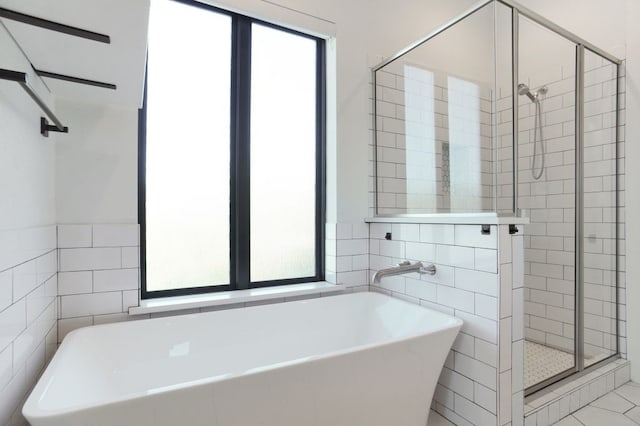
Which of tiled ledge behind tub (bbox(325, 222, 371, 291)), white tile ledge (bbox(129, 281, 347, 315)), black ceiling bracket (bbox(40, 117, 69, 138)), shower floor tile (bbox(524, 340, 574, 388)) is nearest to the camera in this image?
black ceiling bracket (bbox(40, 117, 69, 138))

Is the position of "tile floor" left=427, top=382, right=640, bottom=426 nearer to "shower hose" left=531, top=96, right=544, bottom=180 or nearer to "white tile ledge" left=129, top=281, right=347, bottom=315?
"white tile ledge" left=129, top=281, right=347, bottom=315

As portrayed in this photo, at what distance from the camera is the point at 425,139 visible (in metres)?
2.41

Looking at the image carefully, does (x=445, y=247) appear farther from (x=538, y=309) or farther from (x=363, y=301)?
(x=538, y=309)

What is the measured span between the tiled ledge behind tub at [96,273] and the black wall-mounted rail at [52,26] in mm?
1025

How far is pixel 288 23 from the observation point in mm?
2230

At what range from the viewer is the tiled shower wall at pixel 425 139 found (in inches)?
88.2

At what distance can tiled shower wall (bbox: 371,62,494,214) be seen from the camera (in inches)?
88.2

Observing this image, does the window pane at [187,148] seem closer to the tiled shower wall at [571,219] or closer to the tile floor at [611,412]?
the tiled shower wall at [571,219]

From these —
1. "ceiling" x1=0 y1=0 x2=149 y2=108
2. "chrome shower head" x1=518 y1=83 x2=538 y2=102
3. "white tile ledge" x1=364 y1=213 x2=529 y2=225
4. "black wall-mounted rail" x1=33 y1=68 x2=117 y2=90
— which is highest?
"chrome shower head" x1=518 y1=83 x2=538 y2=102

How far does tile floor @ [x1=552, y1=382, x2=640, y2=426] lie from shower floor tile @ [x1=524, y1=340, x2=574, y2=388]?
0.68 ft

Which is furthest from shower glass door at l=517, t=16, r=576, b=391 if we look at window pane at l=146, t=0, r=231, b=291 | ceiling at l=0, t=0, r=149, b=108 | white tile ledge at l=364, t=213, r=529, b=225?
ceiling at l=0, t=0, r=149, b=108

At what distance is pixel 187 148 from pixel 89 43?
0.98 metres

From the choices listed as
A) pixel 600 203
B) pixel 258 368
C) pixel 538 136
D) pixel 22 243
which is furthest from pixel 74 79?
pixel 600 203

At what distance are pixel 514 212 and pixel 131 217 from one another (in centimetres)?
198
